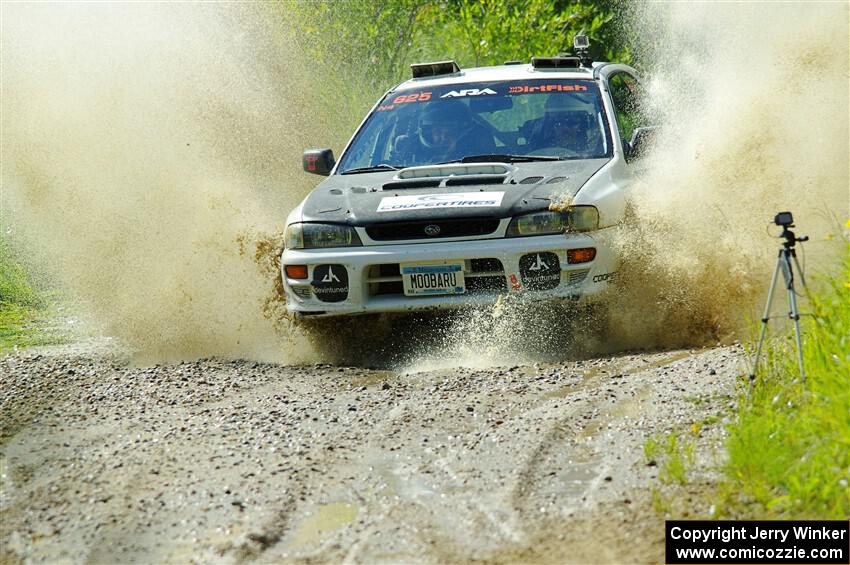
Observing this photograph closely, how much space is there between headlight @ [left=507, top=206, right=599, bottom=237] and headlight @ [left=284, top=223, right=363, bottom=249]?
941 mm

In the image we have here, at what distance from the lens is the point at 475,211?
7.25 metres

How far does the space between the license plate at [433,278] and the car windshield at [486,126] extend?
1.27 meters

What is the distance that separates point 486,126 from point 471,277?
5.59 ft

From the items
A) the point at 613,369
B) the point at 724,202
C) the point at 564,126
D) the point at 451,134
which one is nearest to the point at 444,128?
the point at 451,134

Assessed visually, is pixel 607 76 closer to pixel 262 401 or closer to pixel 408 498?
pixel 262 401

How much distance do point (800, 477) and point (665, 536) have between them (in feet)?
1.93

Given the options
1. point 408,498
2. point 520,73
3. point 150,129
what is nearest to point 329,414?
point 408,498

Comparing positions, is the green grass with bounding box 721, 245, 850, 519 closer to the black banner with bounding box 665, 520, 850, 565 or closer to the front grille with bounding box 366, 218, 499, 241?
the black banner with bounding box 665, 520, 850, 565

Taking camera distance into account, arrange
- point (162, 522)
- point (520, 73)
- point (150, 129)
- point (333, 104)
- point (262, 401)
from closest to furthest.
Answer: point (162, 522) < point (262, 401) < point (520, 73) < point (150, 129) < point (333, 104)

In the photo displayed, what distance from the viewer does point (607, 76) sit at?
30.4ft

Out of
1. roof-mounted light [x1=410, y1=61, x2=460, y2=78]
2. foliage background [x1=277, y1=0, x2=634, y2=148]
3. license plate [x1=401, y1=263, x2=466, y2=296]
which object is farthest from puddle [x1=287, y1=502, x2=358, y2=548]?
foliage background [x1=277, y1=0, x2=634, y2=148]

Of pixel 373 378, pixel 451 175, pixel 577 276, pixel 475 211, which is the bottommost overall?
pixel 373 378

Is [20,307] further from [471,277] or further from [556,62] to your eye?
[471,277]

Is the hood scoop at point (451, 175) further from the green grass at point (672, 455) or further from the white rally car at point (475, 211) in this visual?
the green grass at point (672, 455)
